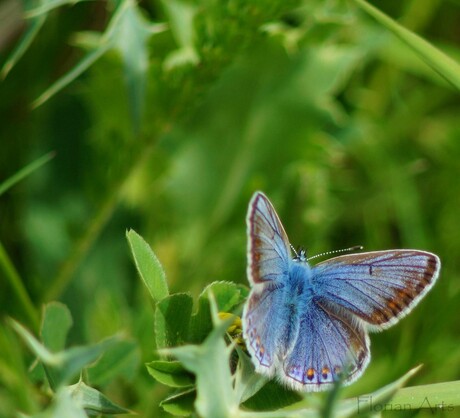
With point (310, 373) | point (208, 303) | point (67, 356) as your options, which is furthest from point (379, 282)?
point (67, 356)

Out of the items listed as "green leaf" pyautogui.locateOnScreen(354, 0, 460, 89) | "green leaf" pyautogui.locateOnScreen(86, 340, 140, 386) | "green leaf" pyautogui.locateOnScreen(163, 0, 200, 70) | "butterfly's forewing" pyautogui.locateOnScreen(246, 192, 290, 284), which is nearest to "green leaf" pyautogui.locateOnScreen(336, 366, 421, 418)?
"butterfly's forewing" pyautogui.locateOnScreen(246, 192, 290, 284)

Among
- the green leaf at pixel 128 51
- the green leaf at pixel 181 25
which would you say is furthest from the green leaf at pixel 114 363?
the green leaf at pixel 181 25

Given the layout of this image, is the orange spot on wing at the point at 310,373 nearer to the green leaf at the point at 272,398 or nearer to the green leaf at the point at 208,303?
the green leaf at the point at 272,398

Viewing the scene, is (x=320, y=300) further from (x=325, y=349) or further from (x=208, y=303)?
(x=208, y=303)

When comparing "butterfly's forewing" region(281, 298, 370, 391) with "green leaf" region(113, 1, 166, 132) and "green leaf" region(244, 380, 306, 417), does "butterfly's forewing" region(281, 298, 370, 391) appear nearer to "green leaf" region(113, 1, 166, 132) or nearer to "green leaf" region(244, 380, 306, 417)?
"green leaf" region(244, 380, 306, 417)

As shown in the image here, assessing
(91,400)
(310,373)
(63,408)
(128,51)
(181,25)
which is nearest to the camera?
(63,408)

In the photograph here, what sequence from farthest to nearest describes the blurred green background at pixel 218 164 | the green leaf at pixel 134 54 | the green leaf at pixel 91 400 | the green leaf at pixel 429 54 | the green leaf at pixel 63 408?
the blurred green background at pixel 218 164
the green leaf at pixel 134 54
the green leaf at pixel 429 54
the green leaf at pixel 91 400
the green leaf at pixel 63 408

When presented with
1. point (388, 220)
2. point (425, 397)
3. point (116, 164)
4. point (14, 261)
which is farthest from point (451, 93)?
point (425, 397)

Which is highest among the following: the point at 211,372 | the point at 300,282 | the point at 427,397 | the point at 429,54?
the point at 429,54
